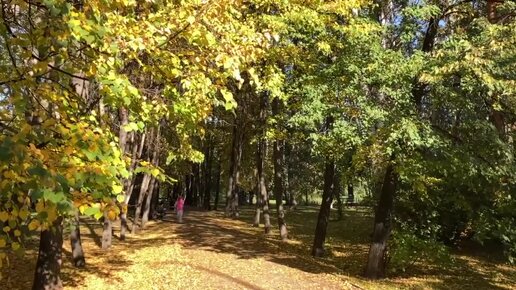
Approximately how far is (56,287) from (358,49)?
36.3 ft

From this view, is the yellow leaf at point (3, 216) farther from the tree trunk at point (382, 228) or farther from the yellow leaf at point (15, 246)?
the tree trunk at point (382, 228)

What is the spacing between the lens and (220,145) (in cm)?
4794

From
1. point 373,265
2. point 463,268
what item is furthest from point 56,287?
point 463,268

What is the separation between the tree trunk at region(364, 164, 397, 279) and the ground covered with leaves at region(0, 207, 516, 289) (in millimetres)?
494

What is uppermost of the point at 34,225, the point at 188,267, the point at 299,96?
the point at 299,96

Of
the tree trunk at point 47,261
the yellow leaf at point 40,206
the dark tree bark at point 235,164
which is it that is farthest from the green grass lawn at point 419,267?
the yellow leaf at point 40,206

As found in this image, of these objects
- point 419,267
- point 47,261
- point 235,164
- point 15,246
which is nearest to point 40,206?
point 15,246

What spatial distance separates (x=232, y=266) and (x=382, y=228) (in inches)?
207

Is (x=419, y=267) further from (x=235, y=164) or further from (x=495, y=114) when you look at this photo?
(x=235, y=164)

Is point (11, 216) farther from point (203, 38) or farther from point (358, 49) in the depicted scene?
point (358, 49)

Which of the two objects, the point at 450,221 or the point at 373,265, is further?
the point at 450,221

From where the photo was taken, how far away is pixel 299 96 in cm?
1756

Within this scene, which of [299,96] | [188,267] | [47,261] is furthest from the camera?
[299,96]

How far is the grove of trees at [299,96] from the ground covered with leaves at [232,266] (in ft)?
3.58
